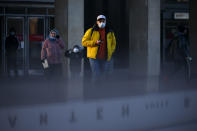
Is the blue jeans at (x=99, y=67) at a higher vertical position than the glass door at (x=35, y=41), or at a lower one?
lower

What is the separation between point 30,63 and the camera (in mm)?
15961

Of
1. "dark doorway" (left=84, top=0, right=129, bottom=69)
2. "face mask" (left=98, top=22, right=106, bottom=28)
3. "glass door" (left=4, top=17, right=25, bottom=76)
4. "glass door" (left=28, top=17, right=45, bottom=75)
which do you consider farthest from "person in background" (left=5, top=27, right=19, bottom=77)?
"face mask" (left=98, top=22, right=106, bottom=28)

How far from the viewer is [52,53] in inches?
384

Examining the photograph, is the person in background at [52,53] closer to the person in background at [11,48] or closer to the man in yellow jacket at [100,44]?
the man in yellow jacket at [100,44]

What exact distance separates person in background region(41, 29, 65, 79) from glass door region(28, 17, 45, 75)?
6145mm

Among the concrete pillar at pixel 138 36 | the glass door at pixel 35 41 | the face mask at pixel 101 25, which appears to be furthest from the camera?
the glass door at pixel 35 41

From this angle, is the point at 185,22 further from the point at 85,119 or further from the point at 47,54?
the point at 85,119

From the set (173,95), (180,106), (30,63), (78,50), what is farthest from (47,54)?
(30,63)

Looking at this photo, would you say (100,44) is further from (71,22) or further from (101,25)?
(71,22)

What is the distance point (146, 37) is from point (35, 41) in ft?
15.3

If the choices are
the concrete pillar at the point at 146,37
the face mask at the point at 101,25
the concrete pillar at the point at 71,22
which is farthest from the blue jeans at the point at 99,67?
the concrete pillar at the point at 146,37

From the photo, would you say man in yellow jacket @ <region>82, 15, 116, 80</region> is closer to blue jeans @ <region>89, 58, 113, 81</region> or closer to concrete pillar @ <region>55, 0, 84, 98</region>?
blue jeans @ <region>89, 58, 113, 81</region>

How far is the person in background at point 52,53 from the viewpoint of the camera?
978cm

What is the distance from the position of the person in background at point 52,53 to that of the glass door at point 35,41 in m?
6.15
